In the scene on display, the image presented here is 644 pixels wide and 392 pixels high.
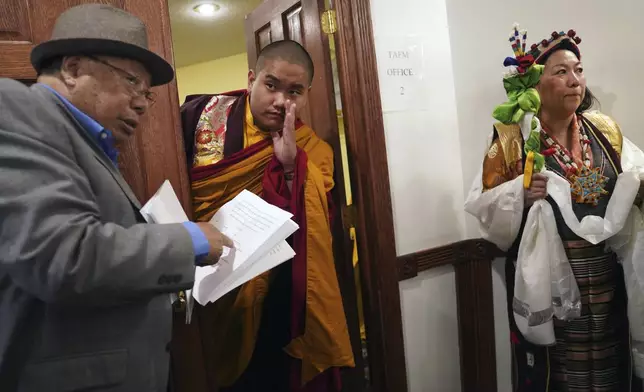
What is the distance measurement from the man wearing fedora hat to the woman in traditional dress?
0.99 meters

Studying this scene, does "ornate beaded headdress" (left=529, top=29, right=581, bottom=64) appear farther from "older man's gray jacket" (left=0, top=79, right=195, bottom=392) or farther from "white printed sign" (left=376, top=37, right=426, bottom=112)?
"older man's gray jacket" (left=0, top=79, right=195, bottom=392)

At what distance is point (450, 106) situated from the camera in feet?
5.17

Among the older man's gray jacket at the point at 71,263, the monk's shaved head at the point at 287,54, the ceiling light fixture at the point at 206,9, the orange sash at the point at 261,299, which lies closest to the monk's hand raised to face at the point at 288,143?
the orange sash at the point at 261,299

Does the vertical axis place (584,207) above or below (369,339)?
above

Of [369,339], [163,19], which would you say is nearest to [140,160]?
[163,19]

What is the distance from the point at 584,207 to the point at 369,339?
2.66 feet

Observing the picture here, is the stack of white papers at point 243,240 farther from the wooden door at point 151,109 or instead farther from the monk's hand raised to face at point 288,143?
the monk's hand raised to face at point 288,143

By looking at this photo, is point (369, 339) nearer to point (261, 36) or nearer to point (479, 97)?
point (479, 97)

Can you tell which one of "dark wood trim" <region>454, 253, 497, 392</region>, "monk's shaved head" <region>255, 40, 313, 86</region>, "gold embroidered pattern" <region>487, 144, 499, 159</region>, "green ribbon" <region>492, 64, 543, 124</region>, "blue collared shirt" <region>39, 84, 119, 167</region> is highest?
"monk's shaved head" <region>255, 40, 313, 86</region>

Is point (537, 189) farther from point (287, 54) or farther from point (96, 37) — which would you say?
point (96, 37)

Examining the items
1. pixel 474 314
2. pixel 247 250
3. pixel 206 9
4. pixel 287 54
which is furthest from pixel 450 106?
pixel 206 9

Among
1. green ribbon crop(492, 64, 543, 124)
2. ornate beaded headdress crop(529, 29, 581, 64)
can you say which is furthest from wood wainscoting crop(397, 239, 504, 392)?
ornate beaded headdress crop(529, 29, 581, 64)

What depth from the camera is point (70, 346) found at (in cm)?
62

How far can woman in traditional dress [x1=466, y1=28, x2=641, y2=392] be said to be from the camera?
126cm
